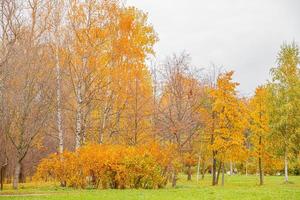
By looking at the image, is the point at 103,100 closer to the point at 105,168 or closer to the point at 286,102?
the point at 105,168

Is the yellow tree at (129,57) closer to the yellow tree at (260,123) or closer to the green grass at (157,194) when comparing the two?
the green grass at (157,194)

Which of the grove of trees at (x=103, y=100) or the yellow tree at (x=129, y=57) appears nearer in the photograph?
the grove of trees at (x=103, y=100)

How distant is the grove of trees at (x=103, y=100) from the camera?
24.3 meters

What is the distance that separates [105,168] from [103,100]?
581 cm

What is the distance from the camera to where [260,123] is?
36.8m

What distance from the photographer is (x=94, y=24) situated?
26.8 m

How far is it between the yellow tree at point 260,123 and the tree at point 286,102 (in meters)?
0.77

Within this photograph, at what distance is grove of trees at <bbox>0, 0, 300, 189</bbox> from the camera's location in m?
24.3

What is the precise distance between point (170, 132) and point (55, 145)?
14.8 metres

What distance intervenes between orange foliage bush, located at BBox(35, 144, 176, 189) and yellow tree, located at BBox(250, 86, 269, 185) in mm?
14990

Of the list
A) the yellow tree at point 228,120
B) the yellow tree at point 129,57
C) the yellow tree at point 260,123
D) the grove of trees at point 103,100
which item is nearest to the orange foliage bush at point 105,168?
the grove of trees at point 103,100

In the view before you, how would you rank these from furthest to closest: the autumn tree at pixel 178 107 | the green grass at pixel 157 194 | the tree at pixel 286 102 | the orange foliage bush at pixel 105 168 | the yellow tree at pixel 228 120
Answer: the tree at pixel 286 102
the yellow tree at pixel 228 120
the autumn tree at pixel 178 107
the orange foliage bush at pixel 105 168
the green grass at pixel 157 194

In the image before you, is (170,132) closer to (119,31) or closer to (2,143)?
(119,31)

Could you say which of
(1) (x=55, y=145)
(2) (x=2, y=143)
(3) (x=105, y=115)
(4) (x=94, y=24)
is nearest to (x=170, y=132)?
(3) (x=105, y=115)
